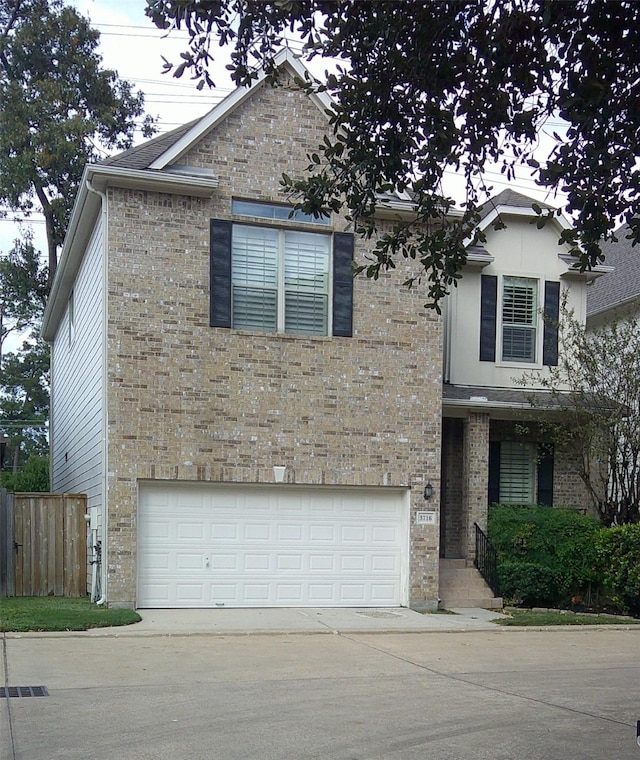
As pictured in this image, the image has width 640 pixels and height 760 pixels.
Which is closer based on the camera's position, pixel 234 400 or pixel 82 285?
pixel 234 400

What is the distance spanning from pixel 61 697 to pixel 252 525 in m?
7.63

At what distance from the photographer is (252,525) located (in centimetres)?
1631

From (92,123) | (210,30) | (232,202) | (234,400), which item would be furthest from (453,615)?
(92,123)

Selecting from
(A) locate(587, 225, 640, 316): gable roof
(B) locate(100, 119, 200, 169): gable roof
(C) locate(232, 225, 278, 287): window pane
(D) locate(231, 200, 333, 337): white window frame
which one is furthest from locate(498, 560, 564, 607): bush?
(B) locate(100, 119, 200, 169): gable roof

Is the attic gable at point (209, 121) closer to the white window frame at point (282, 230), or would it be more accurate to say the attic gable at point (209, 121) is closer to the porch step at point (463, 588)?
the white window frame at point (282, 230)

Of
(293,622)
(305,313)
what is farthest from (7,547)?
(305,313)

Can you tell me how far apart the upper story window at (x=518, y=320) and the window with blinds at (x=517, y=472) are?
6.04ft

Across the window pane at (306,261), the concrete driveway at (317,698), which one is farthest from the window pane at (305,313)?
the concrete driveway at (317,698)

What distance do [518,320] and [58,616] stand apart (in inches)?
454

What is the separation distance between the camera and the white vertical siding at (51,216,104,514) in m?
16.7

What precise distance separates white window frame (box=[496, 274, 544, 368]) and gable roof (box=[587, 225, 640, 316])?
3.39m

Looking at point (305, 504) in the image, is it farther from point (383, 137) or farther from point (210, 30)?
point (210, 30)

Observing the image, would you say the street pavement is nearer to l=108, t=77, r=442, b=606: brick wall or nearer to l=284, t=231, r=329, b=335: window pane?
l=108, t=77, r=442, b=606: brick wall

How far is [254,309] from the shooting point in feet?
53.7
